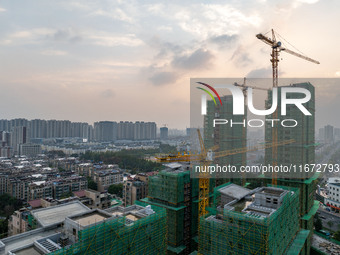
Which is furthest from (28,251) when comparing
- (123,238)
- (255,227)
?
(255,227)

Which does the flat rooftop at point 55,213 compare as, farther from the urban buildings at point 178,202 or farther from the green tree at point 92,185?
the green tree at point 92,185

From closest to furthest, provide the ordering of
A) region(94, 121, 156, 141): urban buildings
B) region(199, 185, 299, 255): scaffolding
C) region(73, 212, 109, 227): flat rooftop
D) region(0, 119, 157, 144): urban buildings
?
region(73, 212, 109, 227): flat rooftop, region(199, 185, 299, 255): scaffolding, region(0, 119, 157, 144): urban buildings, region(94, 121, 156, 141): urban buildings

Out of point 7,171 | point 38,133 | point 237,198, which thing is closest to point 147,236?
point 237,198

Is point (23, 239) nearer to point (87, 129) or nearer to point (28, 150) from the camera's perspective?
point (28, 150)

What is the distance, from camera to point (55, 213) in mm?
6148

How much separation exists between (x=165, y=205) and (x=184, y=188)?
950 millimetres

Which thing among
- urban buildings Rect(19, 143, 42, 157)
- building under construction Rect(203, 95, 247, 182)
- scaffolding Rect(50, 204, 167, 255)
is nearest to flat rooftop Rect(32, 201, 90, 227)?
scaffolding Rect(50, 204, 167, 255)

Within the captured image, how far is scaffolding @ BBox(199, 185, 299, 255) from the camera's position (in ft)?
15.9

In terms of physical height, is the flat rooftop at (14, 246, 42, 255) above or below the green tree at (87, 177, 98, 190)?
above

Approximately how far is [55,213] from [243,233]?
15.1 ft

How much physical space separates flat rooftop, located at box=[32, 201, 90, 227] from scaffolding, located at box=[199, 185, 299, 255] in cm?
315

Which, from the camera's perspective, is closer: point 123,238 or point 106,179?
point 123,238

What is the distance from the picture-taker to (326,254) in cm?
905

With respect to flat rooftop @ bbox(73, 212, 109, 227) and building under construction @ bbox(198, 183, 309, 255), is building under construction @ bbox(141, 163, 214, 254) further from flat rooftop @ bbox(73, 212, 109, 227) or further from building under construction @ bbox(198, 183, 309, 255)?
flat rooftop @ bbox(73, 212, 109, 227)
